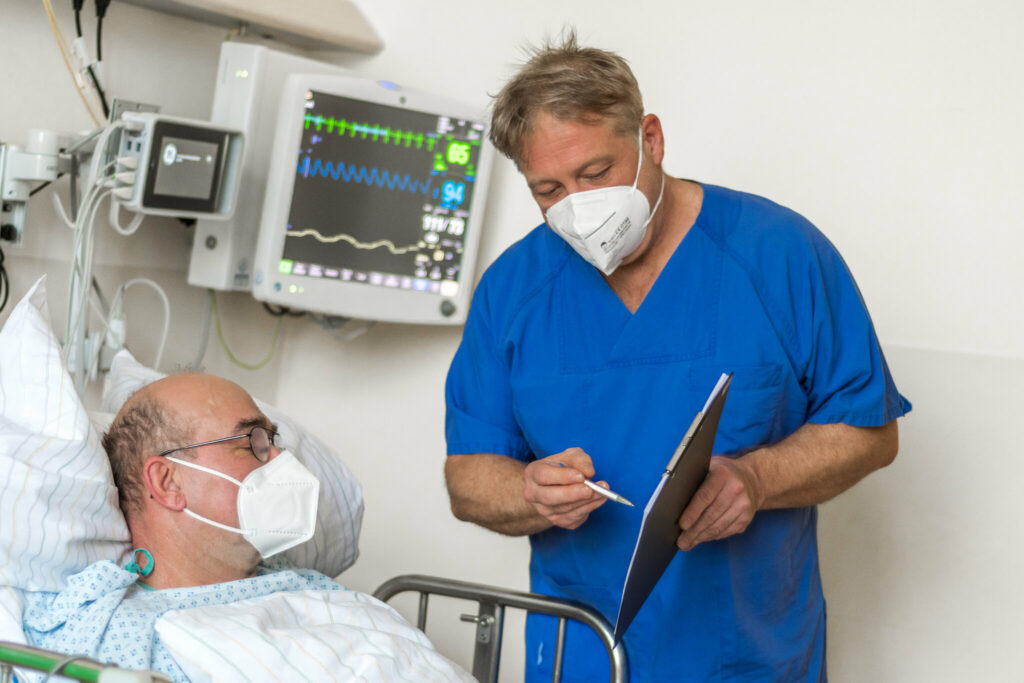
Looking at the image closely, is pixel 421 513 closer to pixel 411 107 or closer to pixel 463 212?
pixel 463 212

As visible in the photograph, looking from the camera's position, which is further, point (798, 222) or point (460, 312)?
point (460, 312)

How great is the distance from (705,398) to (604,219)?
0.98 ft

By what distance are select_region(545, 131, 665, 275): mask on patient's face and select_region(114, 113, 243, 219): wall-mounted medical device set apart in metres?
0.93

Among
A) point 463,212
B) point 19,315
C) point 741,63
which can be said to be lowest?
point 19,315

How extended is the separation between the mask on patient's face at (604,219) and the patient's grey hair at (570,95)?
68 mm

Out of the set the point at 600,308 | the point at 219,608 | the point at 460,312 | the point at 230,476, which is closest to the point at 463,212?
the point at 460,312

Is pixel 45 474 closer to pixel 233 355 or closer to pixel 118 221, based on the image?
pixel 118 221

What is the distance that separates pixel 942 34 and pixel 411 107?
3.70ft

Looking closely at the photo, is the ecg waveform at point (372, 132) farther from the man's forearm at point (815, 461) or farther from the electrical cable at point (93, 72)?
the man's forearm at point (815, 461)

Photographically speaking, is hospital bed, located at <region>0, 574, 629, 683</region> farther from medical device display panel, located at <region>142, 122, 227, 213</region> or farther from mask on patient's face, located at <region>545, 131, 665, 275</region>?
medical device display panel, located at <region>142, 122, 227, 213</region>

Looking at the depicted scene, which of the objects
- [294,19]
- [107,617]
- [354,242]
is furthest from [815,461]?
[294,19]

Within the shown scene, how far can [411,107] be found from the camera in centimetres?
243

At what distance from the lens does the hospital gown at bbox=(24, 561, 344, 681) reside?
1.38 m

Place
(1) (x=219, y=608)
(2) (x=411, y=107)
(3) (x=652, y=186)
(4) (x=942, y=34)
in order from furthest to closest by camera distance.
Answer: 1. (2) (x=411, y=107)
2. (4) (x=942, y=34)
3. (3) (x=652, y=186)
4. (1) (x=219, y=608)
